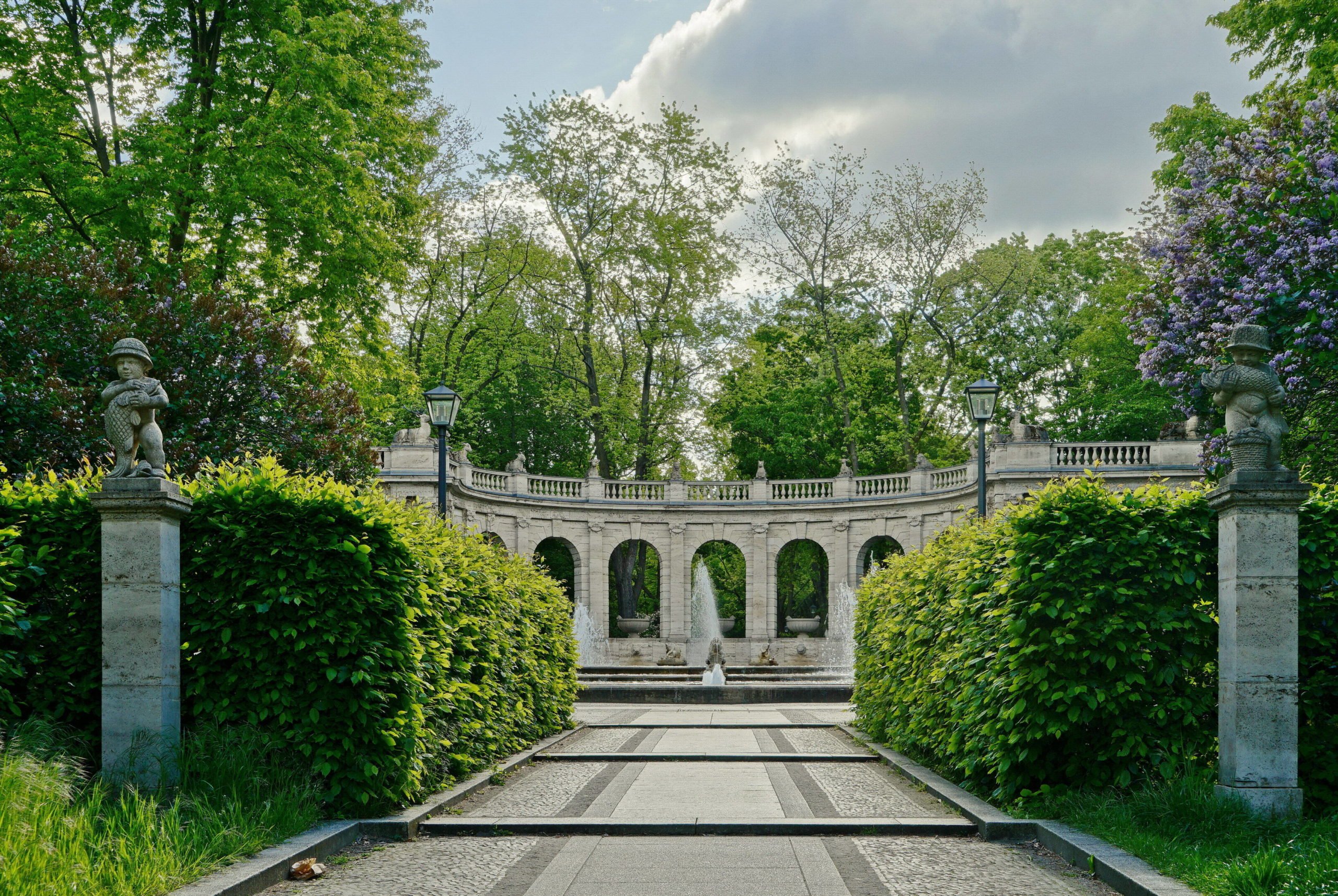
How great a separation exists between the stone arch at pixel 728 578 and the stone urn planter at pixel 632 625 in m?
9.13

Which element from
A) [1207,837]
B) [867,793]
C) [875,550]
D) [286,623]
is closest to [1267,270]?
[867,793]

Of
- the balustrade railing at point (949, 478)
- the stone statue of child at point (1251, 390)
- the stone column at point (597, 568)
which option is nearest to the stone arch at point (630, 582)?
the stone column at point (597, 568)

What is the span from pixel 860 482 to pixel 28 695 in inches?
A: 1364

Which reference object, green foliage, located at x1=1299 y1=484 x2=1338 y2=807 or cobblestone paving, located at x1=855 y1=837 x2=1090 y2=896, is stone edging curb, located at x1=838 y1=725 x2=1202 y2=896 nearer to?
cobblestone paving, located at x1=855 y1=837 x2=1090 y2=896

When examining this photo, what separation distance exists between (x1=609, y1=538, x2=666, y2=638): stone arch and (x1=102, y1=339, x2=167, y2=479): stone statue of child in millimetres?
32384

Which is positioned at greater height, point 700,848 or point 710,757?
point 700,848

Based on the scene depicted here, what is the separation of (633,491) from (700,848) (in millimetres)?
33408

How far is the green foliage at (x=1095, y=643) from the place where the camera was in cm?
817

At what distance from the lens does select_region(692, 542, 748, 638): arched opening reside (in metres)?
52.4

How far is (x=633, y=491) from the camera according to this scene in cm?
4131

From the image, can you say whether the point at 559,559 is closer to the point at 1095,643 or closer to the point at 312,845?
the point at 1095,643

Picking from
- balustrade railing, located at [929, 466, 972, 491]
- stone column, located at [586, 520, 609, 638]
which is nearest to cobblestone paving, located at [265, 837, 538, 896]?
balustrade railing, located at [929, 466, 972, 491]

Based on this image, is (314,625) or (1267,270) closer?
(314,625)

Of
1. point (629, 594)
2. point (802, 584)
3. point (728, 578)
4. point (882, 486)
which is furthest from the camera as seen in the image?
point (728, 578)
